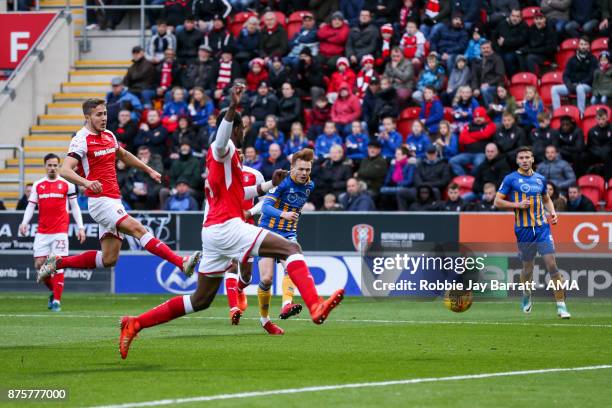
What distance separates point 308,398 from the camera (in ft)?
28.8

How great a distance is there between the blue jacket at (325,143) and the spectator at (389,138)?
0.94 m

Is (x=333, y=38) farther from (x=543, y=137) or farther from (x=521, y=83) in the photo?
(x=543, y=137)

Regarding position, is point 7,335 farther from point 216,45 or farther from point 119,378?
point 216,45

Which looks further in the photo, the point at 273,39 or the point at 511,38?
the point at 273,39

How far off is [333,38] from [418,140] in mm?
4090

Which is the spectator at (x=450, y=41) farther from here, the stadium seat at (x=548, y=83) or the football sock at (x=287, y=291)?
the football sock at (x=287, y=291)

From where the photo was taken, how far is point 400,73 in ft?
90.0

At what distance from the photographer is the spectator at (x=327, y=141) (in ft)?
86.1

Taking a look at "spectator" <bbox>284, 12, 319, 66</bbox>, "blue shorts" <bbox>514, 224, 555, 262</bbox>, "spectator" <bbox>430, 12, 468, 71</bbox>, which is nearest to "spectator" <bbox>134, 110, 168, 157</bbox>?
"spectator" <bbox>284, 12, 319, 66</bbox>

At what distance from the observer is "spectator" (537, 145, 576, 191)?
24000 mm

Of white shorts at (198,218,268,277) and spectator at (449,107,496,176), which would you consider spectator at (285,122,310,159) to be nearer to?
spectator at (449,107,496,176)

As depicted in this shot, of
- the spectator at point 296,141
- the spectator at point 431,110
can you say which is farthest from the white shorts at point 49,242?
the spectator at point 431,110

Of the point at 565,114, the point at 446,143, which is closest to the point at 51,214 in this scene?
the point at 446,143

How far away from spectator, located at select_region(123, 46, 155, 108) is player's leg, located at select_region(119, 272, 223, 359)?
19.0m
